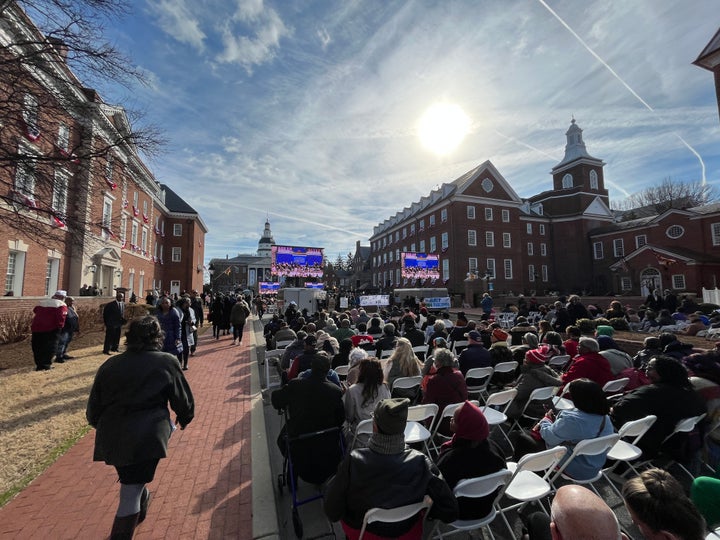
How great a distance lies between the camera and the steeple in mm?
105600

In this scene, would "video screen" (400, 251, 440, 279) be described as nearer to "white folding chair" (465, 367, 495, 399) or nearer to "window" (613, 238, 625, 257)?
"window" (613, 238, 625, 257)

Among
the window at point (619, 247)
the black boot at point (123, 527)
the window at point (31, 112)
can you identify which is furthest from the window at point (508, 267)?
the black boot at point (123, 527)

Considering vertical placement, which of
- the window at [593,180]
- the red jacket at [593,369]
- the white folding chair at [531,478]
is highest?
the window at [593,180]

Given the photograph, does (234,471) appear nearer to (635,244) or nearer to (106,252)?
(106,252)

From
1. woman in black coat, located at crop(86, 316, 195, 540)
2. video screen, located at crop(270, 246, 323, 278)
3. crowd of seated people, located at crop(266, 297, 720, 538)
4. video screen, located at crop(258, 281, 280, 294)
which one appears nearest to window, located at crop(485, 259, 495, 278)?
video screen, located at crop(270, 246, 323, 278)

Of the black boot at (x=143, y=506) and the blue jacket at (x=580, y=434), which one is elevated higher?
the blue jacket at (x=580, y=434)

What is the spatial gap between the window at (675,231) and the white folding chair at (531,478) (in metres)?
38.5

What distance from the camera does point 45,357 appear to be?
27.6ft

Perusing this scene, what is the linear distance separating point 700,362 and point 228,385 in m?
8.47

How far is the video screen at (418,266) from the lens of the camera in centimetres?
3338

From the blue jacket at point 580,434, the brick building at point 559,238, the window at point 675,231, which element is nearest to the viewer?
the blue jacket at point 580,434

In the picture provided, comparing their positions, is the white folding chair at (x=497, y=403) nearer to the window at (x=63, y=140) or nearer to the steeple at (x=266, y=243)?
the window at (x=63, y=140)

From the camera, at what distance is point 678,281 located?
2764 centimetres

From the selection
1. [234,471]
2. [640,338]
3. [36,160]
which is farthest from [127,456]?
[640,338]
